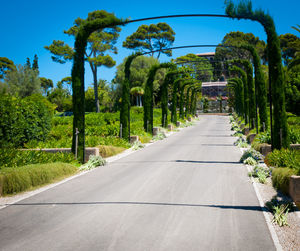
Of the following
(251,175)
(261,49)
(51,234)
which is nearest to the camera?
(51,234)

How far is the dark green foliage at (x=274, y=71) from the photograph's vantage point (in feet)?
38.3

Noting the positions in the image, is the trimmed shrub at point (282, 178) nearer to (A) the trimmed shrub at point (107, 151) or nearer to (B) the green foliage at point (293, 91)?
(A) the trimmed shrub at point (107, 151)

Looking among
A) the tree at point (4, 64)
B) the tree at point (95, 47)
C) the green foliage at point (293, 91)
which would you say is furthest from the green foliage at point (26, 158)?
the tree at point (4, 64)

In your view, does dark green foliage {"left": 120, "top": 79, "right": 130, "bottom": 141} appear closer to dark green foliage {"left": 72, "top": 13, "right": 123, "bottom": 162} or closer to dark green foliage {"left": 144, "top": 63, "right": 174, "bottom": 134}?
dark green foliage {"left": 144, "top": 63, "right": 174, "bottom": 134}

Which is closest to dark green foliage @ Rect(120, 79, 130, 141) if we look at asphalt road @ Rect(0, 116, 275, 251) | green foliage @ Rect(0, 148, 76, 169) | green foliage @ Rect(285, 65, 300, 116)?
green foliage @ Rect(0, 148, 76, 169)

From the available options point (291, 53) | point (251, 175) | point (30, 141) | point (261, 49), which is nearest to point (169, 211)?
point (251, 175)

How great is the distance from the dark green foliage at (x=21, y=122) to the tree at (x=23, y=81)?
146 feet

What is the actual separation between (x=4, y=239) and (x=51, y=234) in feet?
2.50

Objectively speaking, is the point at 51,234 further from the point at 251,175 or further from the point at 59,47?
the point at 59,47

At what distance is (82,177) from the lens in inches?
412

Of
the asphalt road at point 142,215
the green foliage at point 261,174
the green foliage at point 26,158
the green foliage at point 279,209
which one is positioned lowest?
the asphalt road at point 142,215

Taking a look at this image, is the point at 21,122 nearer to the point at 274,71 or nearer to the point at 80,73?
the point at 80,73

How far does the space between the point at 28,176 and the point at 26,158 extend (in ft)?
5.75

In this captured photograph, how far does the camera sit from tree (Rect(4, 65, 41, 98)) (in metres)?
58.3
